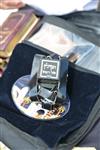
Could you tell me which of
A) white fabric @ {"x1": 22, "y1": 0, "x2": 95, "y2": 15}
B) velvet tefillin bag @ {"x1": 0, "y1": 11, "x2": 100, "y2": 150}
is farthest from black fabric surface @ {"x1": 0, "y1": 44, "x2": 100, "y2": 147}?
white fabric @ {"x1": 22, "y1": 0, "x2": 95, "y2": 15}

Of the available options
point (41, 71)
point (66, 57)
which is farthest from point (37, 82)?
point (66, 57)

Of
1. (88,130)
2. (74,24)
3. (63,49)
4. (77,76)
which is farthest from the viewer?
(74,24)

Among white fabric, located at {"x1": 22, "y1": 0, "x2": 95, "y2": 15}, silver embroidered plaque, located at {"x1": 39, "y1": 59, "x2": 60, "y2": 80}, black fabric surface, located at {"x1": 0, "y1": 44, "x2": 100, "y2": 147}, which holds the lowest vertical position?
black fabric surface, located at {"x1": 0, "y1": 44, "x2": 100, "y2": 147}

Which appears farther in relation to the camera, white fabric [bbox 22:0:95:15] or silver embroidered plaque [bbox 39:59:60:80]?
white fabric [bbox 22:0:95:15]

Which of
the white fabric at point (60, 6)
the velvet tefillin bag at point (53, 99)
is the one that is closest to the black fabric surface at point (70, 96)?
the velvet tefillin bag at point (53, 99)

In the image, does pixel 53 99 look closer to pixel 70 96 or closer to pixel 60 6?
pixel 70 96

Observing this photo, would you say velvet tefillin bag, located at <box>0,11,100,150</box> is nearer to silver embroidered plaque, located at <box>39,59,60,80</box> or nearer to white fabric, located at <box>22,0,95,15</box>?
silver embroidered plaque, located at <box>39,59,60,80</box>

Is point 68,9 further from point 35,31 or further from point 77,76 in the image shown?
point 77,76

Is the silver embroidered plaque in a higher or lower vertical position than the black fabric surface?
higher
